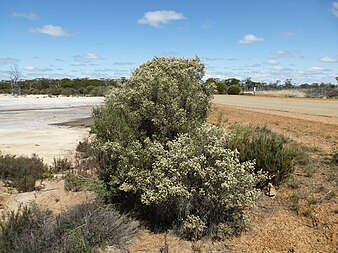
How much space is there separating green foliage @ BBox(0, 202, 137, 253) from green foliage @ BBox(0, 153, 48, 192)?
288cm

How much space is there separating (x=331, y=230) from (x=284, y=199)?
148 cm

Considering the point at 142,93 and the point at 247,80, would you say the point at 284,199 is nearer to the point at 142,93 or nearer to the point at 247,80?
the point at 142,93

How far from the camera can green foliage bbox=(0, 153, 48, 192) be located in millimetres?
10695

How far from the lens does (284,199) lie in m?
8.17

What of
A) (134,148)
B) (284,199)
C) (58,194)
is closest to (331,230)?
(284,199)

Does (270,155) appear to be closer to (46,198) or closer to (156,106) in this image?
(156,106)

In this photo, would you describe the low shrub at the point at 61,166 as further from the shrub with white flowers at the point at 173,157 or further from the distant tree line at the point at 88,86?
the distant tree line at the point at 88,86

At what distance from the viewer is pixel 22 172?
11.6m

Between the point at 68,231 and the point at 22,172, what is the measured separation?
17.6ft

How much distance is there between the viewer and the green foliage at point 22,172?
10695mm

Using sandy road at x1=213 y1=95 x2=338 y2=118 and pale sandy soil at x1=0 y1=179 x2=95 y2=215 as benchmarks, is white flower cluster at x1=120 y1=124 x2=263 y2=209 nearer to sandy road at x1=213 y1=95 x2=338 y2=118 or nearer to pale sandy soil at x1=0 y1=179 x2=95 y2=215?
pale sandy soil at x1=0 y1=179 x2=95 y2=215

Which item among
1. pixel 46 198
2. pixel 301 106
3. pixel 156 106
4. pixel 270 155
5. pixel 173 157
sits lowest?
pixel 46 198

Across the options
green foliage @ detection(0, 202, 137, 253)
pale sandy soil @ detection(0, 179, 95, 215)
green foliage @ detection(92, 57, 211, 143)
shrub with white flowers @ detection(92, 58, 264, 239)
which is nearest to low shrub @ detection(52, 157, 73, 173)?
pale sandy soil @ detection(0, 179, 95, 215)

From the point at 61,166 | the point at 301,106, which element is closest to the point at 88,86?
the point at 301,106
